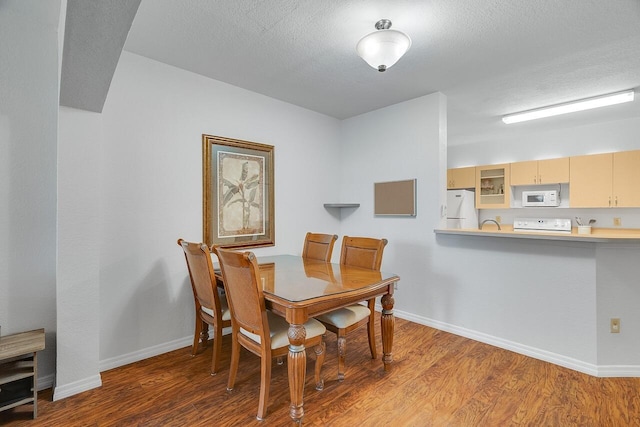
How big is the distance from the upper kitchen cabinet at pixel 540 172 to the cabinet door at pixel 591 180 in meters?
0.09

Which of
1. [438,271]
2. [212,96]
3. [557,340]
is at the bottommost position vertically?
[557,340]

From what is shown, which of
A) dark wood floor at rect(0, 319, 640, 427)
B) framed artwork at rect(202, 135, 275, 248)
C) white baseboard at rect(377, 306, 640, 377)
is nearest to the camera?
dark wood floor at rect(0, 319, 640, 427)

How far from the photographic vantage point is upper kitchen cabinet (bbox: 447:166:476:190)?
5102 mm

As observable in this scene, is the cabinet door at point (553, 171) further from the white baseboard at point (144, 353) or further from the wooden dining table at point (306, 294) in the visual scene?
the white baseboard at point (144, 353)

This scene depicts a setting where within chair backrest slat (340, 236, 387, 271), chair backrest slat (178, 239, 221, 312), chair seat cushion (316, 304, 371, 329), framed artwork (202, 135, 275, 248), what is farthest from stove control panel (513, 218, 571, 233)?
chair backrest slat (178, 239, 221, 312)

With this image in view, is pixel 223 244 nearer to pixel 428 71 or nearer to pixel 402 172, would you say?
pixel 402 172

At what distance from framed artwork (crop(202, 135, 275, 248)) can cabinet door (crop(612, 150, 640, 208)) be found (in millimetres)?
4309

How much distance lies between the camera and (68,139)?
1.88 m

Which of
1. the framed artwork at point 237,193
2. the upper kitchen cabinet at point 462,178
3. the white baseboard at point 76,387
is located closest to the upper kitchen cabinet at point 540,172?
the upper kitchen cabinet at point 462,178

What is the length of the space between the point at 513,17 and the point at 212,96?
2.42 m

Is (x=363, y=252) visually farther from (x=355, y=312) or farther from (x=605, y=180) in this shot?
(x=605, y=180)

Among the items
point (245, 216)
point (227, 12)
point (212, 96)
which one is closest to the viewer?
point (227, 12)

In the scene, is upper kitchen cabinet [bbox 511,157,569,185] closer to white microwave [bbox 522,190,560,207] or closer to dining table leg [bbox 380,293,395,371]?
white microwave [bbox 522,190,560,207]

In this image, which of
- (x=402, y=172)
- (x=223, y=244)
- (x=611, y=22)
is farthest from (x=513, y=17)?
(x=223, y=244)
